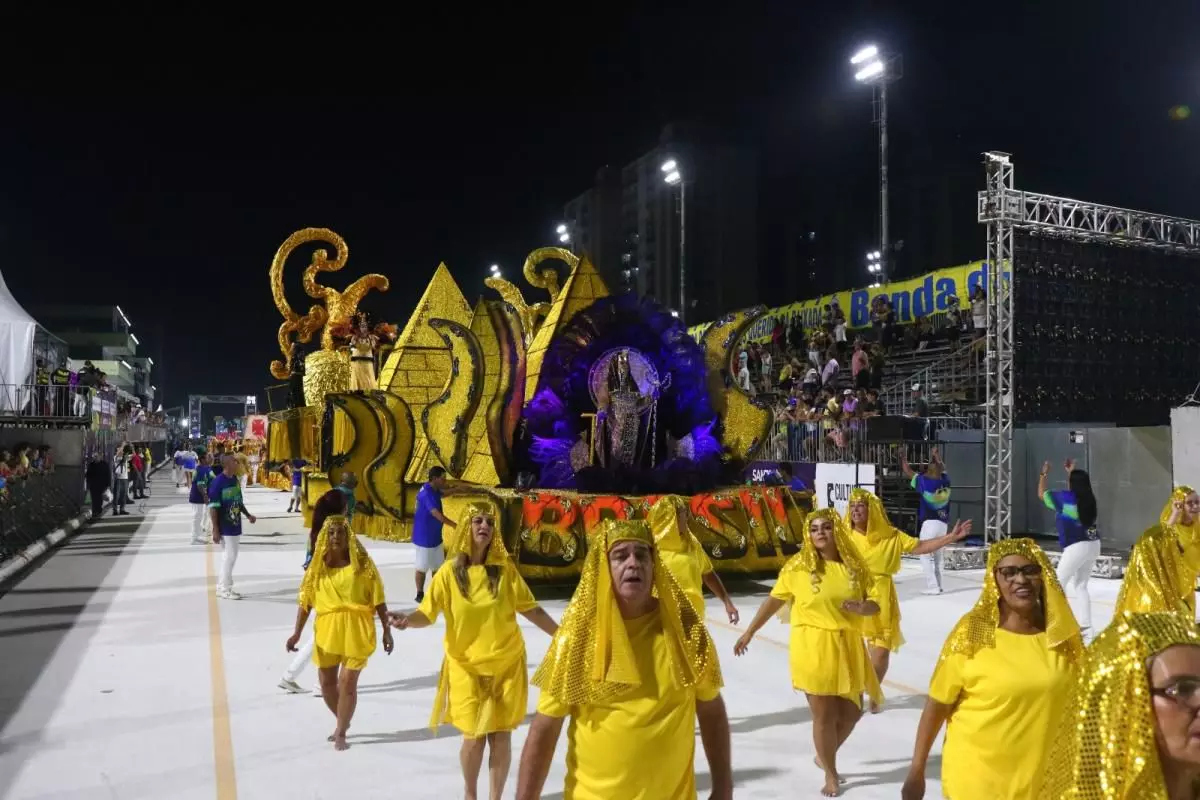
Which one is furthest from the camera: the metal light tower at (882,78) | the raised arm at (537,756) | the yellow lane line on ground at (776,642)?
the metal light tower at (882,78)

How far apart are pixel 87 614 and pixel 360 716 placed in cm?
544

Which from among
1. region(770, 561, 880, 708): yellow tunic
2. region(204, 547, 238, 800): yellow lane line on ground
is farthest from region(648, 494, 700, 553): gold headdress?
region(204, 547, 238, 800): yellow lane line on ground

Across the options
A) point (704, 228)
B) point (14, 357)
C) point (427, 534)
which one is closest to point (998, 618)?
point (427, 534)

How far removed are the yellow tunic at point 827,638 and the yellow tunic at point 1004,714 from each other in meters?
1.59

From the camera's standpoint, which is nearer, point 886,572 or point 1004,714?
point 1004,714

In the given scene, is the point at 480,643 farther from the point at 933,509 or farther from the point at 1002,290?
the point at 1002,290

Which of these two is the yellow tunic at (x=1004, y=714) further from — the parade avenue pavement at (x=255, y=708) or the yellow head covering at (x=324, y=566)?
the yellow head covering at (x=324, y=566)

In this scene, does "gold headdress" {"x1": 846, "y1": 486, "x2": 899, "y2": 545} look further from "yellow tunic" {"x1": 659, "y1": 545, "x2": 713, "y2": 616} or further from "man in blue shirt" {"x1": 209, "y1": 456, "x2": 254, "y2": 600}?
"man in blue shirt" {"x1": 209, "y1": 456, "x2": 254, "y2": 600}

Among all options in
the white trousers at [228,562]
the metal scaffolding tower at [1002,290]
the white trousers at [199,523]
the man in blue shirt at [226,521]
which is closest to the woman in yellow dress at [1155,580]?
the metal scaffolding tower at [1002,290]

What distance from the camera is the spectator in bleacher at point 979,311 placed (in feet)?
54.8

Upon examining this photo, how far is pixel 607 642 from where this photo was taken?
2.92 metres

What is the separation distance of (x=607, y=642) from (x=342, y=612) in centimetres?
322

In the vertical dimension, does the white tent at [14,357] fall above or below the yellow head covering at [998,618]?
above

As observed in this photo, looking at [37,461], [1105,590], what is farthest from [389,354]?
[1105,590]
